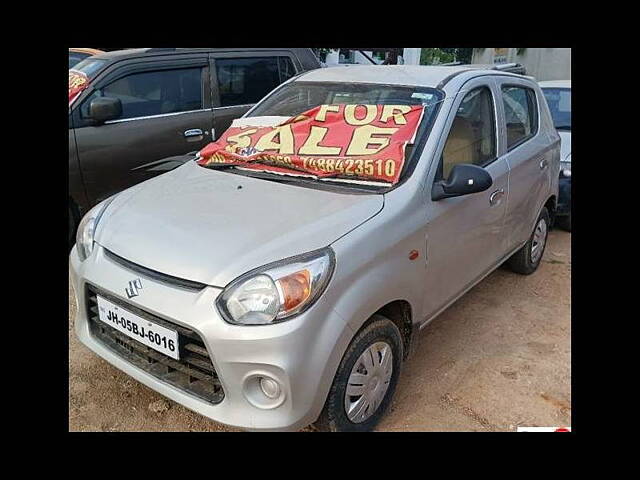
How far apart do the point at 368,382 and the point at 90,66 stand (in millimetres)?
3570

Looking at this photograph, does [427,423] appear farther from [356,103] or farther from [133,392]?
[356,103]

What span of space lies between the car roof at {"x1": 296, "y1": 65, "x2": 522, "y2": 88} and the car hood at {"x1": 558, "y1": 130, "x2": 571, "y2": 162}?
7.90ft

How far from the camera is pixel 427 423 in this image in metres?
2.67

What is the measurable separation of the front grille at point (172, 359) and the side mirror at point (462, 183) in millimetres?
1366

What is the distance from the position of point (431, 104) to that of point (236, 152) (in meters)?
1.16

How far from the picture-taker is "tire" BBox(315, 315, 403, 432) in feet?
7.37

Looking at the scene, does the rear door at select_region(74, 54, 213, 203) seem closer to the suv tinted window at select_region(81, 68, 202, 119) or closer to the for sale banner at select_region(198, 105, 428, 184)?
the suv tinted window at select_region(81, 68, 202, 119)

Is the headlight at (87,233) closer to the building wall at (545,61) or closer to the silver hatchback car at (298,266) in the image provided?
the silver hatchback car at (298,266)

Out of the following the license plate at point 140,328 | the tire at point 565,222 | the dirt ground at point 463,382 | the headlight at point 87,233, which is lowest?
the dirt ground at point 463,382

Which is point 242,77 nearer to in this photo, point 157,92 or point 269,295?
point 157,92

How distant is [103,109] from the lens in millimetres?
4160

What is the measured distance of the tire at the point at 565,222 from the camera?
18.6 ft

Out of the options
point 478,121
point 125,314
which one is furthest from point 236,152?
point 478,121

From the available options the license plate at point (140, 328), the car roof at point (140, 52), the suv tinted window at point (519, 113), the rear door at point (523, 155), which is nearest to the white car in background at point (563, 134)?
the rear door at point (523, 155)
